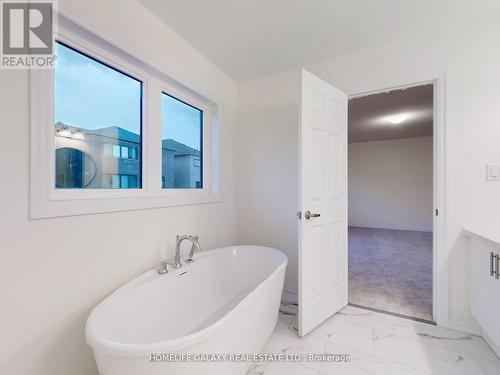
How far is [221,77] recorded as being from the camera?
251 centimetres

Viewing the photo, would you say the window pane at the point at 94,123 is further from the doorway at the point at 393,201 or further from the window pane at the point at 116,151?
the doorway at the point at 393,201

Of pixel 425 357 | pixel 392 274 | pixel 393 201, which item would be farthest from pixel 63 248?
pixel 393 201

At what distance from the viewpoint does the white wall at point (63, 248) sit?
1.04 metres

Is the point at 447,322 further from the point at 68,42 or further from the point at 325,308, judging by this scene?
the point at 68,42

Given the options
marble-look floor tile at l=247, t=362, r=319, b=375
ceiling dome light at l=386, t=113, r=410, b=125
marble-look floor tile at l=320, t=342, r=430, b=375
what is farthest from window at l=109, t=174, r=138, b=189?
ceiling dome light at l=386, t=113, r=410, b=125

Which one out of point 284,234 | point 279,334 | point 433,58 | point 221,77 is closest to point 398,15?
point 433,58

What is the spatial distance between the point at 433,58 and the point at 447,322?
2121mm

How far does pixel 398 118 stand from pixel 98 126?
187 inches

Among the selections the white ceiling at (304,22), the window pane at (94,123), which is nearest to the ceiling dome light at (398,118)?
the white ceiling at (304,22)

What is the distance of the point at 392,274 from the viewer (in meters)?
2.97

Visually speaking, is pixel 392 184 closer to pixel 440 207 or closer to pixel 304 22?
pixel 440 207

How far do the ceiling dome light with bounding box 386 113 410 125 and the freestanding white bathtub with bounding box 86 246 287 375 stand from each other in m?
3.72

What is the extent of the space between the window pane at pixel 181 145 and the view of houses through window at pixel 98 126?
1 centimetres

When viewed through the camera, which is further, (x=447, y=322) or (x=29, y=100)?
(x=447, y=322)
